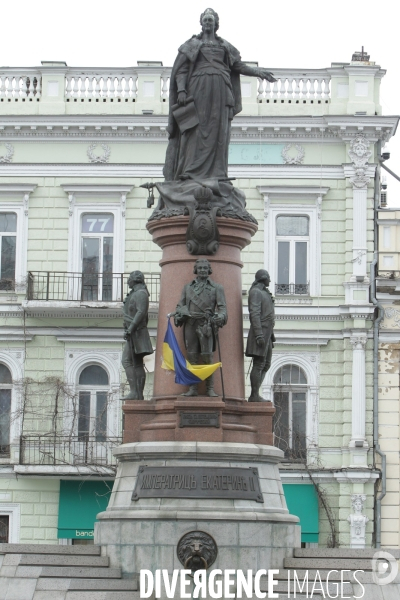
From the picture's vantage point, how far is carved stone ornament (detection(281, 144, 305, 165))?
3447cm

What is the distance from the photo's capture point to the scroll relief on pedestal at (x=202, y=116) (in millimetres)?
18766

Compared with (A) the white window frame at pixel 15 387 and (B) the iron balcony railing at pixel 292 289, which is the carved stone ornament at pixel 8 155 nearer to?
(A) the white window frame at pixel 15 387

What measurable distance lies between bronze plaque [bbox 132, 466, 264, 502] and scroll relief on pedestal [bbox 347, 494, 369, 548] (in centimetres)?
1611

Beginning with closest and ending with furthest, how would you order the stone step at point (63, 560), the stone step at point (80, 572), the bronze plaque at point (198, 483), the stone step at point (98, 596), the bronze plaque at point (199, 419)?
1. the stone step at point (98, 596)
2. the stone step at point (80, 572)
3. the stone step at point (63, 560)
4. the bronze plaque at point (198, 483)
5. the bronze plaque at point (199, 419)

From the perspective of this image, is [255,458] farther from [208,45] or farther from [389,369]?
[389,369]

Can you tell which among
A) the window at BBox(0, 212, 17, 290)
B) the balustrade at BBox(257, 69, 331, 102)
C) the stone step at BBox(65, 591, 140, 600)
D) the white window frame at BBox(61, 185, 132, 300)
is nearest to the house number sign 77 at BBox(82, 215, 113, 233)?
the white window frame at BBox(61, 185, 132, 300)

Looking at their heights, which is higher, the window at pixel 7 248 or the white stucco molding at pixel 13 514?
the window at pixel 7 248

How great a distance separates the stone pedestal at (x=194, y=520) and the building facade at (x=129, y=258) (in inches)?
627

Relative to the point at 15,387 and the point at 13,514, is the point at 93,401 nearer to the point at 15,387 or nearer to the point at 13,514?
the point at 15,387

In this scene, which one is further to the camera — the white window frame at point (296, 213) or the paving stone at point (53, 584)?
the white window frame at point (296, 213)

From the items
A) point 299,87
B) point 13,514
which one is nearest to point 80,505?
point 13,514

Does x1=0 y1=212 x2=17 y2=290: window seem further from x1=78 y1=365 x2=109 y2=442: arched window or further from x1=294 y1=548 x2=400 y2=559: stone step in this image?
x1=294 y1=548 x2=400 y2=559: stone step

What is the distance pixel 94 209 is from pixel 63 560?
61.6 ft

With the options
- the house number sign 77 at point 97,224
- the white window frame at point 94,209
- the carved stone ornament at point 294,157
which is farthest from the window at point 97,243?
the carved stone ornament at point 294,157
